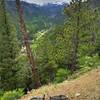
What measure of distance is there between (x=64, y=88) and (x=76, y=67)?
26140mm

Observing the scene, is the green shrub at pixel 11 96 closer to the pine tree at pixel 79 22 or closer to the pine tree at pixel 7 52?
the pine tree at pixel 79 22

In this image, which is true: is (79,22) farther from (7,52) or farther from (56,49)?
(7,52)

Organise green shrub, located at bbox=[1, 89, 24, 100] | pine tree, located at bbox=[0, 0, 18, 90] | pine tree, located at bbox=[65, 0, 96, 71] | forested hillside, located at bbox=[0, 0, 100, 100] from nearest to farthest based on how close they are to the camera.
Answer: green shrub, located at bbox=[1, 89, 24, 100] < pine tree, located at bbox=[65, 0, 96, 71] < forested hillside, located at bbox=[0, 0, 100, 100] < pine tree, located at bbox=[0, 0, 18, 90]

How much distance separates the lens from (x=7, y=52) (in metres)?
44.6

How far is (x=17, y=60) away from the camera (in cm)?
4503

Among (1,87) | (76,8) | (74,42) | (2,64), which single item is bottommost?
(1,87)

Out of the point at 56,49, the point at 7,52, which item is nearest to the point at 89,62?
the point at 56,49

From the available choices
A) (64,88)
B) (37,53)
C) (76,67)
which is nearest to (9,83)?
(37,53)

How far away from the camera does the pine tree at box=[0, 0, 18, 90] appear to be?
4419 cm

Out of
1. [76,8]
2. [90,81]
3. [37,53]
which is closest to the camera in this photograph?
[90,81]

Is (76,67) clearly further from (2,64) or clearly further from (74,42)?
(2,64)

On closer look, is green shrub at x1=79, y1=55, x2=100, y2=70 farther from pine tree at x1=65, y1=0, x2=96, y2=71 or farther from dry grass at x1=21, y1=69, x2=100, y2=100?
dry grass at x1=21, y1=69, x2=100, y2=100

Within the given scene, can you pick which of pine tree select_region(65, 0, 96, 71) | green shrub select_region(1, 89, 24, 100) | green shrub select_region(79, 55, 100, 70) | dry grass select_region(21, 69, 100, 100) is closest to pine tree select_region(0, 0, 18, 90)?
pine tree select_region(65, 0, 96, 71)

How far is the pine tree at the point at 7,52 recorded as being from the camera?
44188mm
